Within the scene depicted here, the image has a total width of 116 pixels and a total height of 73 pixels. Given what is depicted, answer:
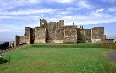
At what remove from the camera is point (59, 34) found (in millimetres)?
73188

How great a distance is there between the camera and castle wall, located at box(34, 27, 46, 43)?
73.4 metres

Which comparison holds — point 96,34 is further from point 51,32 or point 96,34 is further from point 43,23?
point 43,23

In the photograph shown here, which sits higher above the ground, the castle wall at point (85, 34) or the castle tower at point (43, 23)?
the castle tower at point (43, 23)

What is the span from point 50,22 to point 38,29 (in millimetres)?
4584

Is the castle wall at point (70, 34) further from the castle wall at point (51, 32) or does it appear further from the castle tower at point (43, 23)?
the castle tower at point (43, 23)

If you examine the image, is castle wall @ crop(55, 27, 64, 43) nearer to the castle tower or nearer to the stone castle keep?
the stone castle keep

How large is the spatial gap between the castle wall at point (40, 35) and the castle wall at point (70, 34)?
6.66 metres

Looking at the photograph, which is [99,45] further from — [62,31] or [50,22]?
[50,22]

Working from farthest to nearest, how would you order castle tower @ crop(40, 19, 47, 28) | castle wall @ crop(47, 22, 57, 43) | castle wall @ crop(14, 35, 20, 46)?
castle tower @ crop(40, 19, 47, 28) → castle wall @ crop(14, 35, 20, 46) → castle wall @ crop(47, 22, 57, 43)

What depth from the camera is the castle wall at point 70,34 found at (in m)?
71.4

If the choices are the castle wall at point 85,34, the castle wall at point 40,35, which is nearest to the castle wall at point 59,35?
the castle wall at point 40,35

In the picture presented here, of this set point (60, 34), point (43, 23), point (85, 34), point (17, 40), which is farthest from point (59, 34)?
point (17, 40)

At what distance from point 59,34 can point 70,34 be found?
11.6 ft

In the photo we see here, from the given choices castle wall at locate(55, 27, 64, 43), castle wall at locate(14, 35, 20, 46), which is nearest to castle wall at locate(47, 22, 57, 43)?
castle wall at locate(55, 27, 64, 43)
